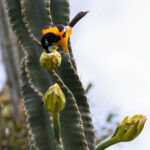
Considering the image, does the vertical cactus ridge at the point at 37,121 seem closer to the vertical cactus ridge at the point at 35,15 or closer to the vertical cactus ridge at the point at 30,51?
the vertical cactus ridge at the point at 30,51

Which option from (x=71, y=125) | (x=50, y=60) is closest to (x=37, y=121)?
(x=71, y=125)

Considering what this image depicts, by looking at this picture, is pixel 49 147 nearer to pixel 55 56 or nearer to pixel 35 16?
pixel 55 56

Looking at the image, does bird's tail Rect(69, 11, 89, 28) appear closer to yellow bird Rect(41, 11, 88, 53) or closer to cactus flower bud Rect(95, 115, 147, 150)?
Answer: yellow bird Rect(41, 11, 88, 53)

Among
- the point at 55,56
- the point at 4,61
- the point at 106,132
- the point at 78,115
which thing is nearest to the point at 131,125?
the point at 78,115

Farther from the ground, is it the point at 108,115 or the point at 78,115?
the point at 78,115

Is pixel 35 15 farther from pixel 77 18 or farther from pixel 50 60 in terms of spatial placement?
pixel 50 60

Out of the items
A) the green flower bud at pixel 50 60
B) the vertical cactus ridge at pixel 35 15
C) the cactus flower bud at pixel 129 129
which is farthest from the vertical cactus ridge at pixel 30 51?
the cactus flower bud at pixel 129 129
